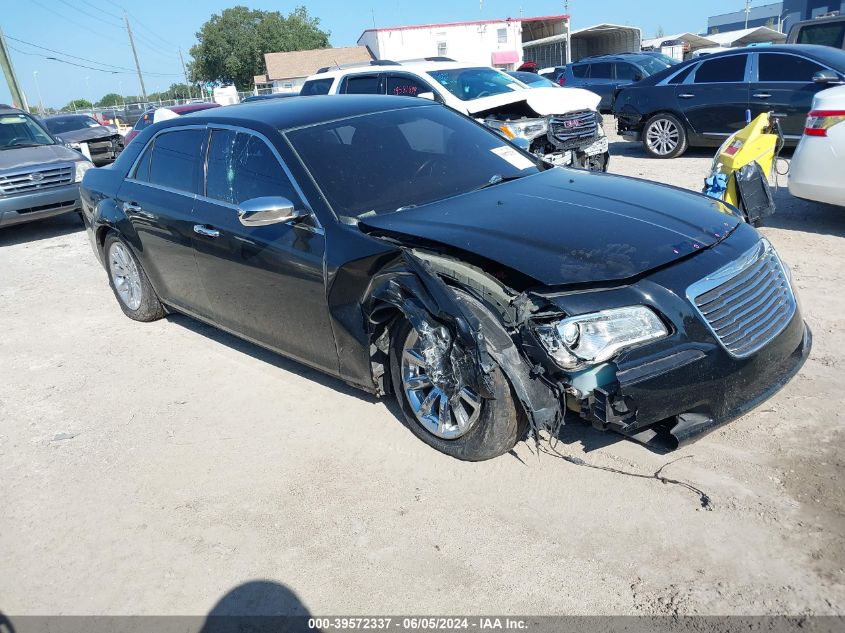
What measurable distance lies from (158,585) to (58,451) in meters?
1.61

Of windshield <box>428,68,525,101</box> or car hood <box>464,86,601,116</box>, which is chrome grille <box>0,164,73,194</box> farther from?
car hood <box>464,86,601,116</box>

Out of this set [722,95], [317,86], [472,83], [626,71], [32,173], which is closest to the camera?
[32,173]

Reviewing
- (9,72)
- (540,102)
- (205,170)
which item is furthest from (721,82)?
(9,72)

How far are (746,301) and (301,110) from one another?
9.49 feet

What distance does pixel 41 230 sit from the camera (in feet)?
37.0

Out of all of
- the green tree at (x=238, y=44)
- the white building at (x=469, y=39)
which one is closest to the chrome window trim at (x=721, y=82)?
the white building at (x=469, y=39)

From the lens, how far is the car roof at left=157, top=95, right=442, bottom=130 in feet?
14.0

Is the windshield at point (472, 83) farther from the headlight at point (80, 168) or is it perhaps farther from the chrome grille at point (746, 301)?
the chrome grille at point (746, 301)

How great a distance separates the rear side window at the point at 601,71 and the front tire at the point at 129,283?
16.5 metres

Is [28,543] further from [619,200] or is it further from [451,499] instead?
[619,200]

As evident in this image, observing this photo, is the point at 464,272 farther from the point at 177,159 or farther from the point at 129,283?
the point at 129,283

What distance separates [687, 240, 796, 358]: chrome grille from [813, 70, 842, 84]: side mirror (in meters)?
7.36

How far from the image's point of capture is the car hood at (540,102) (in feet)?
30.9

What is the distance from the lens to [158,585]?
2902 mm
